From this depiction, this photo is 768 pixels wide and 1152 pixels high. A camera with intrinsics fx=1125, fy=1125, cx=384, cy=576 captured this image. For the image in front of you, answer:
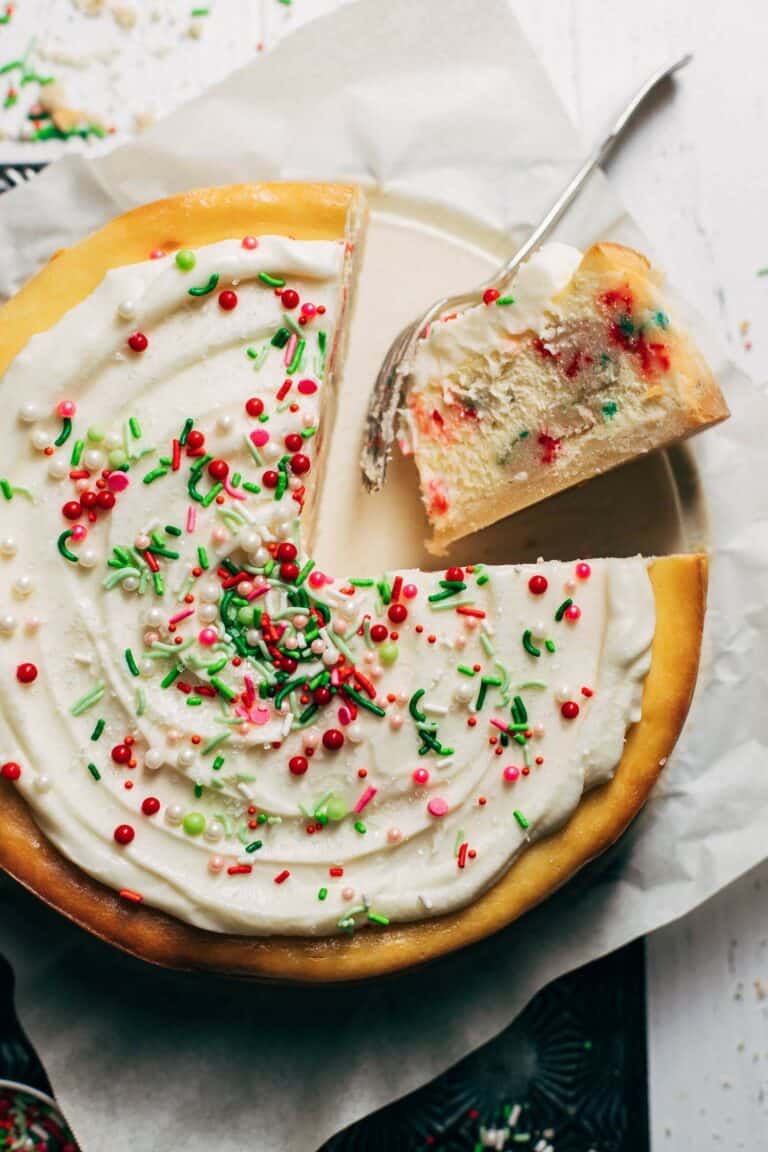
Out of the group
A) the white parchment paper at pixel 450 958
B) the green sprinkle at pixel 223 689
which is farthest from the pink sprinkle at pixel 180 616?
the white parchment paper at pixel 450 958

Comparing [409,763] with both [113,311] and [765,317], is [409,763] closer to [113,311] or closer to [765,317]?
[113,311]

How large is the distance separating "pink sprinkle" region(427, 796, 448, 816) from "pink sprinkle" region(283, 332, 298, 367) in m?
1.15

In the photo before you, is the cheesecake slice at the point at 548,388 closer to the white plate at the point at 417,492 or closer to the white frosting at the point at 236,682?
the white plate at the point at 417,492

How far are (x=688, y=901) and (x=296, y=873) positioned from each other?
1.19 meters

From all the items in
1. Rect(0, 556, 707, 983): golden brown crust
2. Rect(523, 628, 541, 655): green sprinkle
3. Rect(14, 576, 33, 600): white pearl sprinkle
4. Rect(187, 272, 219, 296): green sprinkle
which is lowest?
Rect(0, 556, 707, 983): golden brown crust

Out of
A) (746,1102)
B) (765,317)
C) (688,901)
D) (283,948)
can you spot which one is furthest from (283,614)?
(746,1102)

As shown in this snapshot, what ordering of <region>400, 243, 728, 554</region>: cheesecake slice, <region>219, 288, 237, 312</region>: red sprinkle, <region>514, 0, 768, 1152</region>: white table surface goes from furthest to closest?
<region>514, 0, 768, 1152</region>: white table surface, <region>400, 243, 728, 554</region>: cheesecake slice, <region>219, 288, 237, 312</region>: red sprinkle

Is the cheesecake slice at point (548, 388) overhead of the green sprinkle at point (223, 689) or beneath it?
overhead

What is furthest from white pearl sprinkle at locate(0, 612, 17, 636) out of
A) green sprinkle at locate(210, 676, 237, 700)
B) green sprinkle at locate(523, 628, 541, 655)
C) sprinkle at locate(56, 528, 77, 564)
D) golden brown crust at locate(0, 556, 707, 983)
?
green sprinkle at locate(523, 628, 541, 655)

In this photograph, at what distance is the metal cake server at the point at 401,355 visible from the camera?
3.12 metres

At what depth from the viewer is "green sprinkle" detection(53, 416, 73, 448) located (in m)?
2.74

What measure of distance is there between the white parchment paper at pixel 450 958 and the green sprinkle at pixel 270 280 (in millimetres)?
648

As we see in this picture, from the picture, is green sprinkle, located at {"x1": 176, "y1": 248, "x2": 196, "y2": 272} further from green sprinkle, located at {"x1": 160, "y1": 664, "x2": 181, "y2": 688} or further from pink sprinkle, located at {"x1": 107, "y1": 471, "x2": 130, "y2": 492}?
green sprinkle, located at {"x1": 160, "y1": 664, "x2": 181, "y2": 688}

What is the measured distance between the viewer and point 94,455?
274cm
